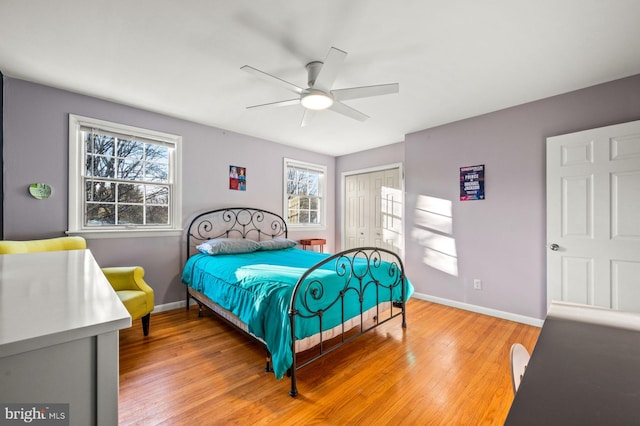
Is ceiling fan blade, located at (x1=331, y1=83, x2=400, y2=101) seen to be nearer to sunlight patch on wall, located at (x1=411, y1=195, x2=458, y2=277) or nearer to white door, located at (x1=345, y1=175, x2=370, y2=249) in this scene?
sunlight patch on wall, located at (x1=411, y1=195, x2=458, y2=277)

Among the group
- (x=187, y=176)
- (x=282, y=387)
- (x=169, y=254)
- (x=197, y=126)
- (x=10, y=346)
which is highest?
(x=197, y=126)

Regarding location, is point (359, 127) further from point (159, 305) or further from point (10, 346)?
point (10, 346)

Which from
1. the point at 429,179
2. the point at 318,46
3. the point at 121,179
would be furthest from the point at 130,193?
the point at 429,179

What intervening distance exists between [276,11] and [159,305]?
11.4 ft

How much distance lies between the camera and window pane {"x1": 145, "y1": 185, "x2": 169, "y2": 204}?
347 cm

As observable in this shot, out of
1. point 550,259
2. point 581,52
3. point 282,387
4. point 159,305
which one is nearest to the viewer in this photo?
point 282,387

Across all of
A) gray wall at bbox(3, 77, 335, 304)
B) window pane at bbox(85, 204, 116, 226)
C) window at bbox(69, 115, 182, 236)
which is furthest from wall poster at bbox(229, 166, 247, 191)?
window pane at bbox(85, 204, 116, 226)

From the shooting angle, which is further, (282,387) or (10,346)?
(282,387)

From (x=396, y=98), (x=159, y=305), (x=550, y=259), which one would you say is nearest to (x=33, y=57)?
(x=159, y=305)

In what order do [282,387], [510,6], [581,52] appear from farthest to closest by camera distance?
1. [581,52]
2. [282,387]
3. [510,6]

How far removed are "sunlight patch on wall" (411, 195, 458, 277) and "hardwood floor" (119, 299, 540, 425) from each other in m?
1.01

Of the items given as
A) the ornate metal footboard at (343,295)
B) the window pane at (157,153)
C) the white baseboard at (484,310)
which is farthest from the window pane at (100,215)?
the white baseboard at (484,310)

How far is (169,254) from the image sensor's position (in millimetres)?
3543

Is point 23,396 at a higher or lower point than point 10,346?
lower
